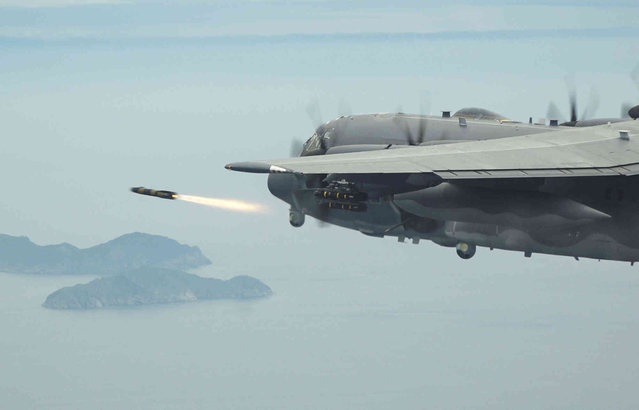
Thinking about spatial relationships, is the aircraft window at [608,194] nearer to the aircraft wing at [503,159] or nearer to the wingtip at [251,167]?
the aircraft wing at [503,159]

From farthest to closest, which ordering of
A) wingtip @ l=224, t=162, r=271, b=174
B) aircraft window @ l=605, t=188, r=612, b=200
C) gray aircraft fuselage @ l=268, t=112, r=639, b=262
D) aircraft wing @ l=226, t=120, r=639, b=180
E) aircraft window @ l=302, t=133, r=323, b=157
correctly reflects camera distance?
aircraft window @ l=302, t=133, r=323, b=157, aircraft window @ l=605, t=188, r=612, b=200, gray aircraft fuselage @ l=268, t=112, r=639, b=262, aircraft wing @ l=226, t=120, r=639, b=180, wingtip @ l=224, t=162, r=271, b=174

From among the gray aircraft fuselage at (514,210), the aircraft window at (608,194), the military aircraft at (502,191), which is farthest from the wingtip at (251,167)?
the aircraft window at (608,194)

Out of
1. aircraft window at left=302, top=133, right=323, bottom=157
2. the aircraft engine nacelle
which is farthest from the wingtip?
aircraft window at left=302, top=133, right=323, bottom=157

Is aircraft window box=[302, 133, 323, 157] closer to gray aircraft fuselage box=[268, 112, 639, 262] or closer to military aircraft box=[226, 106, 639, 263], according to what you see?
military aircraft box=[226, 106, 639, 263]

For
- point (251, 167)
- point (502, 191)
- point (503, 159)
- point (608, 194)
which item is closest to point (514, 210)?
point (502, 191)

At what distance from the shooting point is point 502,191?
42.4 metres

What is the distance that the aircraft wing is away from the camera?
36750mm

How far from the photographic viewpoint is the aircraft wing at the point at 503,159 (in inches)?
1447

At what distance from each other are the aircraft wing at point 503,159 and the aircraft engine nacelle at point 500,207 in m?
1.66

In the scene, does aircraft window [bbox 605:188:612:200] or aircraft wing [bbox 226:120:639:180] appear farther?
aircraft window [bbox 605:188:612:200]

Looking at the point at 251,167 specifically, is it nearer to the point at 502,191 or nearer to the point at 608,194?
the point at 502,191

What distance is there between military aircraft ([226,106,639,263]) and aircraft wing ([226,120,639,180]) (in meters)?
0.03

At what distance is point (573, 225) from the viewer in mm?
41812

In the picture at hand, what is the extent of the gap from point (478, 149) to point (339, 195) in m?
5.19
